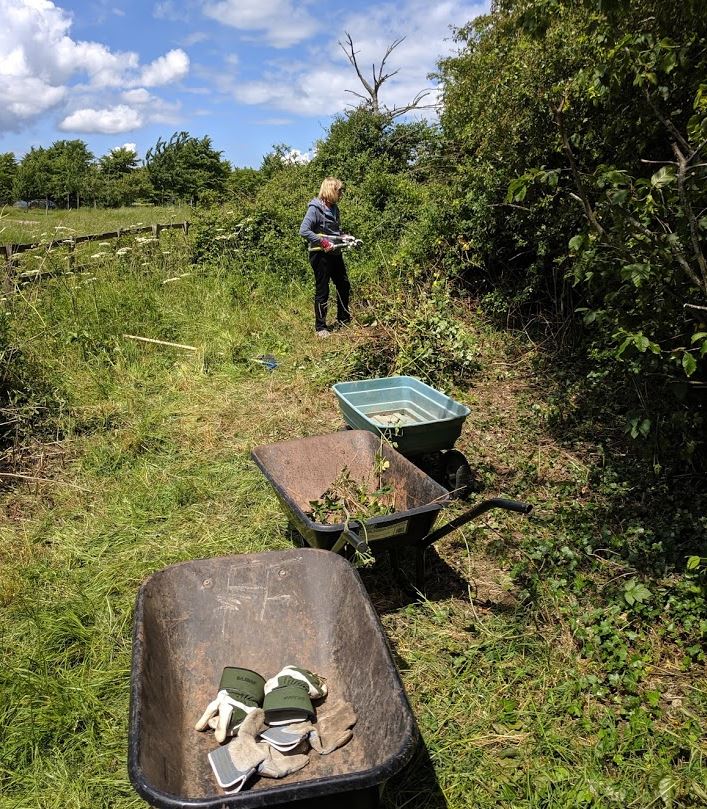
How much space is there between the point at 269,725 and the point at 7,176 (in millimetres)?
36766

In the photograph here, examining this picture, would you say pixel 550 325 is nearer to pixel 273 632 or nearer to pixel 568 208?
pixel 568 208

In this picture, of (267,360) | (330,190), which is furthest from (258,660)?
(330,190)

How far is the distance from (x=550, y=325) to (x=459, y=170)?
8.22 ft

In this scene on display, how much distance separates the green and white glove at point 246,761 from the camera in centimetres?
200

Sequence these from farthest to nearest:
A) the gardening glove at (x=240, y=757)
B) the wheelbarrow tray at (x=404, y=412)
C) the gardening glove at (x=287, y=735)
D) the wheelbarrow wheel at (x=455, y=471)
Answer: the wheelbarrow wheel at (x=455, y=471) → the wheelbarrow tray at (x=404, y=412) → the gardening glove at (x=287, y=735) → the gardening glove at (x=240, y=757)

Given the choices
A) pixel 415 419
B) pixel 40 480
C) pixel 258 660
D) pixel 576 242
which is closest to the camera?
pixel 258 660

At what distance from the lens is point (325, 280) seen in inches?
285

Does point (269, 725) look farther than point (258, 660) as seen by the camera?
No

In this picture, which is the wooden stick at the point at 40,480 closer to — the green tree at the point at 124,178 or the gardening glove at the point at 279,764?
the gardening glove at the point at 279,764

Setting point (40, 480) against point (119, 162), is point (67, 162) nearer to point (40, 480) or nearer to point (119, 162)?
point (119, 162)

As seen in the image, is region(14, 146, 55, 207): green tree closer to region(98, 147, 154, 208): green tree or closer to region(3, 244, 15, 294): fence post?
region(98, 147, 154, 208): green tree

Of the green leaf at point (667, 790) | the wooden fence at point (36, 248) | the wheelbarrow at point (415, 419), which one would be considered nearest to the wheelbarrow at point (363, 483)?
the wheelbarrow at point (415, 419)

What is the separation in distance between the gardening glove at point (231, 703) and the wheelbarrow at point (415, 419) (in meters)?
1.78

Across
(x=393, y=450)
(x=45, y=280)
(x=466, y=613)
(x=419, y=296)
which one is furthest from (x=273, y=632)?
(x=45, y=280)
